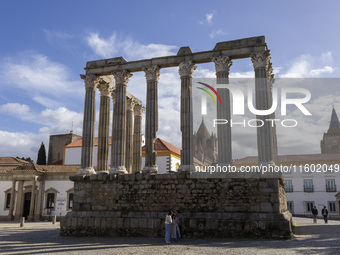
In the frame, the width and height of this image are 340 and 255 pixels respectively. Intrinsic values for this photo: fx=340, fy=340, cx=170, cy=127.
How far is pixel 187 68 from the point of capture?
57.8 ft

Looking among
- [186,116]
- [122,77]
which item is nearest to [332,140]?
[186,116]

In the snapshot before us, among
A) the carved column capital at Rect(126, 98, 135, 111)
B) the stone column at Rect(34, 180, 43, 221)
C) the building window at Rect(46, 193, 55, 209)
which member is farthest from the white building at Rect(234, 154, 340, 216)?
the stone column at Rect(34, 180, 43, 221)

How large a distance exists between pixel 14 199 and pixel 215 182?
24.4m

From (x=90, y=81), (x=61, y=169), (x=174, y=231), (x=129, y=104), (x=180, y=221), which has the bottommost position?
(x=174, y=231)

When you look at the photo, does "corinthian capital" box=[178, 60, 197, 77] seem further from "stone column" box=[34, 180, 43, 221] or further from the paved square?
"stone column" box=[34, 180, 43, 221]

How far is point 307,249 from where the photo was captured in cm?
1149

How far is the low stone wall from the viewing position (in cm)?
1487

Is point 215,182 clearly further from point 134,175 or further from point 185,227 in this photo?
point 134,175

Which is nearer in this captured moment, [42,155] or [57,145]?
[42,155]

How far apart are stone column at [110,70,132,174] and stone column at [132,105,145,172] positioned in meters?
3.26

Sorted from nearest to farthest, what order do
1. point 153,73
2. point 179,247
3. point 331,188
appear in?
point 179,247 < point 153,73 < point 331,188

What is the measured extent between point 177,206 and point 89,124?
7.06 meters

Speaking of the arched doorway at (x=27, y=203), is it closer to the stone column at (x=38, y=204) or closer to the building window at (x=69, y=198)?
the stone column at (x=38, y=204)

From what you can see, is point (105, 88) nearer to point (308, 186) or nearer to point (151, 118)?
point (151, 118)
